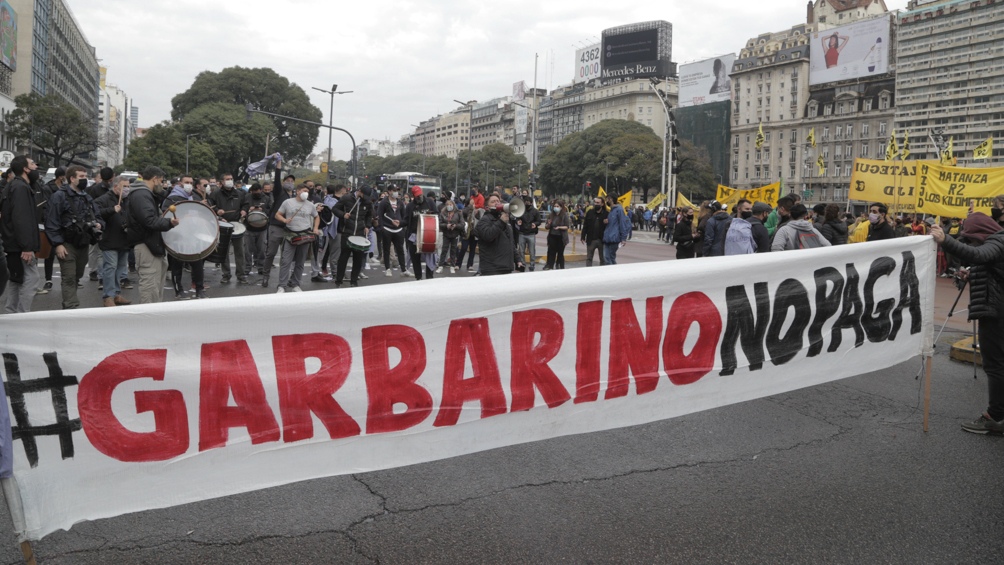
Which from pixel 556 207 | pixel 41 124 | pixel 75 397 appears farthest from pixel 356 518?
pixel 41 124

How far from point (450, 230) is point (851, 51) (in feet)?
337

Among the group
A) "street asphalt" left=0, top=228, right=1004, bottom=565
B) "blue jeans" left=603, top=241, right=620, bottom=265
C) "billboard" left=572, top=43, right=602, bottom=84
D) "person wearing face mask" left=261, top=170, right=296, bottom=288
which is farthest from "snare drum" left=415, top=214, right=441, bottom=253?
"billboard" left=572, top=43, right=602, bottom=84

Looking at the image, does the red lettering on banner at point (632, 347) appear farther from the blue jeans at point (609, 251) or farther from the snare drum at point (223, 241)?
the blue jeans at point (609, 251)

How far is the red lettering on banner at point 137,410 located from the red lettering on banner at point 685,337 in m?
2.50

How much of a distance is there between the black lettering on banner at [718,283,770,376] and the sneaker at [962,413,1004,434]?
1.94 meters

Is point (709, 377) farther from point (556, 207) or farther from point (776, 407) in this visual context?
point (556, 207)

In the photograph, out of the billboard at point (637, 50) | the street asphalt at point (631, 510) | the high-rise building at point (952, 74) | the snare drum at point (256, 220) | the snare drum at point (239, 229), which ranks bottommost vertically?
the street asphalt at point (631, 510)

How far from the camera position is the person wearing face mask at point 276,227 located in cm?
1190

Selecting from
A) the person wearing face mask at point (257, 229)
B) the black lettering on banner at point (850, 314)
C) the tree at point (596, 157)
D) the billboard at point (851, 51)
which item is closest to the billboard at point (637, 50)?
the tree at point (596, 157)

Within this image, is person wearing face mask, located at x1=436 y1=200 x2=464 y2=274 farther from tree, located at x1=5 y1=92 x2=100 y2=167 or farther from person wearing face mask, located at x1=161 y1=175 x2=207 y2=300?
tree, located at x1=5 y1=92 x2=100 y2=167

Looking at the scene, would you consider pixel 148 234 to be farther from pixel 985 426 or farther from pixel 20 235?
pixel 985 426

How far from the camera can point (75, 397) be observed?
2.97 metres

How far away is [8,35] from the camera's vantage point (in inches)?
2608

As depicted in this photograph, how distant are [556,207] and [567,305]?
1280cm
